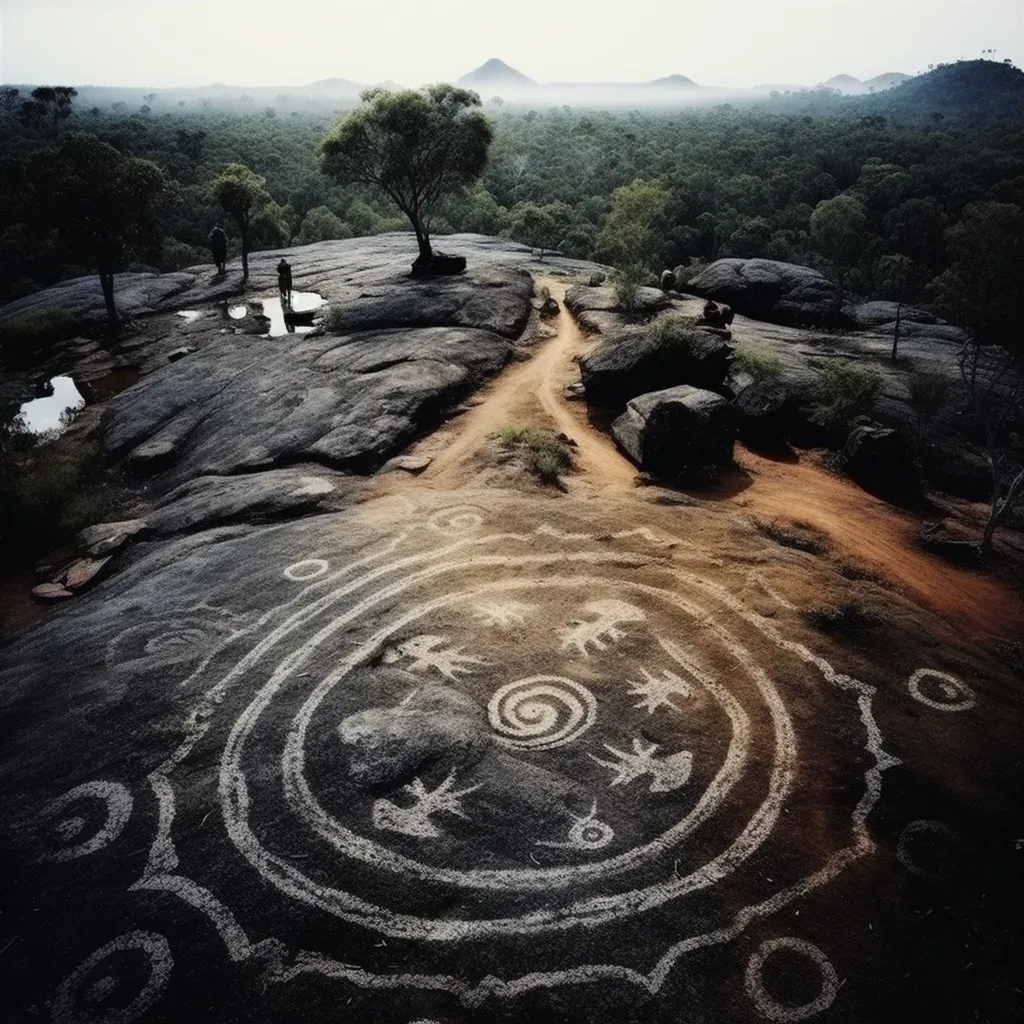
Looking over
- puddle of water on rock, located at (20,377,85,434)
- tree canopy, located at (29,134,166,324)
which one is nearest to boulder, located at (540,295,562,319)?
tree canopy, located at (29,134,166,324)

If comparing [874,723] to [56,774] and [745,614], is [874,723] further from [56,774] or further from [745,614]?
[56,774]

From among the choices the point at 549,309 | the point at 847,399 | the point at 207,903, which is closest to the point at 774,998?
the point at 207,903

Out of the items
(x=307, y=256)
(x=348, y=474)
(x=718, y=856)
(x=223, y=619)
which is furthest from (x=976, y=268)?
(x=307, y=256)

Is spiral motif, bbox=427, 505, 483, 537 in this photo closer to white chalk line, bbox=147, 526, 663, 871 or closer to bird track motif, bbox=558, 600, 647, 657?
white chalk line, bbox=147, 526, 663, 871

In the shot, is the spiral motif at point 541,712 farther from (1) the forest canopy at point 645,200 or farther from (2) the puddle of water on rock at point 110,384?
(1) the forest canopy at point 645,200

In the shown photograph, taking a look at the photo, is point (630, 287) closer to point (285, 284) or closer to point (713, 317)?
point (713, 317)

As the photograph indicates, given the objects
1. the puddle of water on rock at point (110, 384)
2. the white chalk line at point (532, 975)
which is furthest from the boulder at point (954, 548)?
the puddle of water on rock at point (110, 384)
